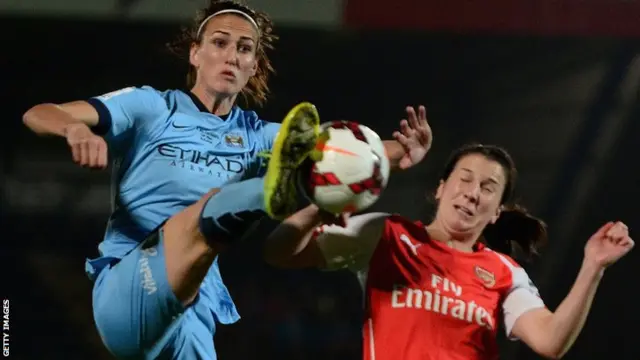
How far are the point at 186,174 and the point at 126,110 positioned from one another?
0.18 m

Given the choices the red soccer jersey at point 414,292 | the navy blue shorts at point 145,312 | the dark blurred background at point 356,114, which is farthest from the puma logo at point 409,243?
the dark blurred background at point 356,114

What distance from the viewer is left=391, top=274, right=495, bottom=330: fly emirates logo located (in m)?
1.59

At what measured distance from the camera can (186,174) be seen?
173 cm

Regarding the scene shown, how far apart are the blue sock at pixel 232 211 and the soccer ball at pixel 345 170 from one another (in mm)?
86

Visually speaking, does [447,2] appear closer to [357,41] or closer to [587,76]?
[357,41]

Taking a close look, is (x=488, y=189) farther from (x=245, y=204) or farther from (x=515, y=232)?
(x=245, y=204)

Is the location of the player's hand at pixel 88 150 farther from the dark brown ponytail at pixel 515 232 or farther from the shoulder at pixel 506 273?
the dark brown ponytail at pixel 515 232

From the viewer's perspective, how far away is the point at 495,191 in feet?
5.74

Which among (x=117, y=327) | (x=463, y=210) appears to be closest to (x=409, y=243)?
(x=463, y=210)

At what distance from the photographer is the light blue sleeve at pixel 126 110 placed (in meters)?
1.68

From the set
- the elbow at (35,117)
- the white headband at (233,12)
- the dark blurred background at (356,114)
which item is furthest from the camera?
the dark blurred background at (356,114)

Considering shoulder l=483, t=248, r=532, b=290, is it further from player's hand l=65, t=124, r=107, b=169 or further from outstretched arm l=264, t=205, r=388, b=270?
player's hand l=65, t=124, r=107, b=169

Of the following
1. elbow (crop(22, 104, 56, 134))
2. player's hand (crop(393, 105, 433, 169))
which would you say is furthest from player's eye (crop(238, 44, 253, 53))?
elbow (crop(22, 104, 56, 134))

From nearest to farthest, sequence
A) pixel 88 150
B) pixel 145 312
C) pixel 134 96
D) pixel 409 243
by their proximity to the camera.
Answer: pixel 88 150 < pixel 145 312 < pixel 409 243 < pixel 134 96
